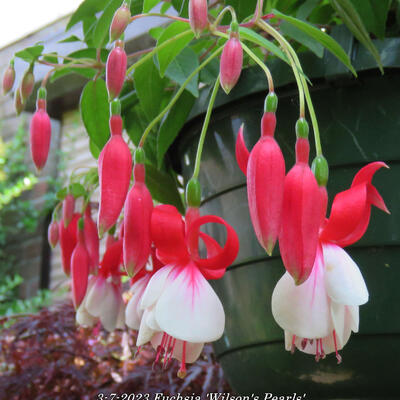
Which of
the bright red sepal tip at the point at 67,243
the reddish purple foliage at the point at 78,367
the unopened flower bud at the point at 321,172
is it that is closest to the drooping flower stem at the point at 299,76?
the unopened flower bud at the point at 321,172

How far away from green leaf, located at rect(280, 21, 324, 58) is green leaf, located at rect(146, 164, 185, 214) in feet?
0.73

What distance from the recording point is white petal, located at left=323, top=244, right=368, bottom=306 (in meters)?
0.38

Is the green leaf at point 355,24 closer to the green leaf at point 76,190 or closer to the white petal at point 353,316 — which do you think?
the white petal at point 353,316

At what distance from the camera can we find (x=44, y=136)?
511 mm

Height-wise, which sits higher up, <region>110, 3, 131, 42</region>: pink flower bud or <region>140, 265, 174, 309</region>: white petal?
<region>110, 3, 131, 42</region>: pink flower bud

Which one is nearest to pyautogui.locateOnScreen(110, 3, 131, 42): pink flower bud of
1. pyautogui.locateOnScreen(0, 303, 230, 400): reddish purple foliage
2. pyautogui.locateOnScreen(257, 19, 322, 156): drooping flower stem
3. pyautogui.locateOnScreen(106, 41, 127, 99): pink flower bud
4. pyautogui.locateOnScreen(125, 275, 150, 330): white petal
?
pyautogui.locateOnScreen(106, 41, 127, 99): pink flower bud

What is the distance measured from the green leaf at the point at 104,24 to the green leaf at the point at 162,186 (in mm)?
161

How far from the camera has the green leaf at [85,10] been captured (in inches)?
24.8

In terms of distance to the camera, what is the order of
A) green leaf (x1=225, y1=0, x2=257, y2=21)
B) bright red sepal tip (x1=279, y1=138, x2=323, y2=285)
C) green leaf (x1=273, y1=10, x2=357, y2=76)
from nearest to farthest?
1. bright red sepal tip (x1=279, y1=138, x2=323, y2=285)
2. green leaf (x1=273, y1=10, x2=357, y2=76)
3. green leaf (x1=225, y1=0, x2=257, y2=21)

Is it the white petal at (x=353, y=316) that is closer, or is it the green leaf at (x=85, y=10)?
the white petal at (x=353, y=316)

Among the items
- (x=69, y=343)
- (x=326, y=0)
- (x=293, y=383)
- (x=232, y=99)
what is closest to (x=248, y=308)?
(x=293, y=383)

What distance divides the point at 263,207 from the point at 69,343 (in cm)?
73

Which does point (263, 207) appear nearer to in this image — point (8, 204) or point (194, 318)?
point (194, 318)

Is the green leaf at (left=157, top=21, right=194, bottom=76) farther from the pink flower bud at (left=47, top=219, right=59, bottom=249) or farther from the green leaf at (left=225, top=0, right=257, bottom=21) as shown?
the pink flower bud at (left=47, top=219, right=59, bottom=249)
